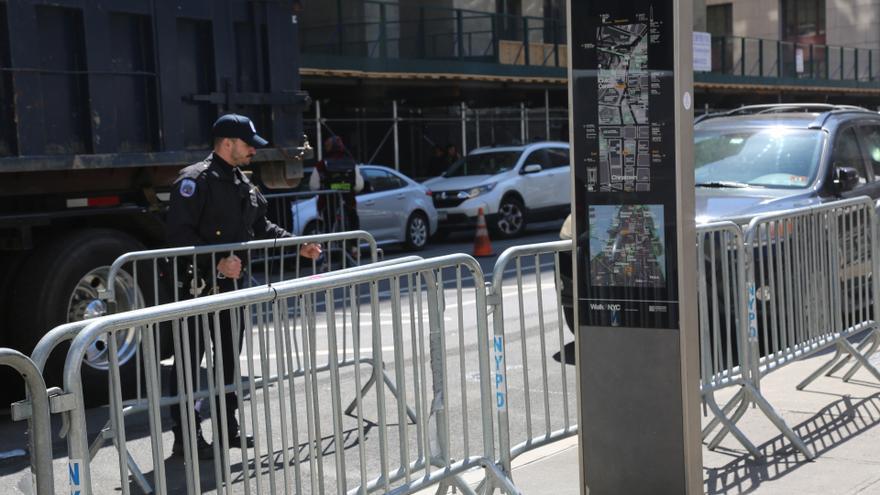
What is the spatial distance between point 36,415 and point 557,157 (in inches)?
769

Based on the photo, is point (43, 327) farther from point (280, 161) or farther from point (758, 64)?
point (758, 64)

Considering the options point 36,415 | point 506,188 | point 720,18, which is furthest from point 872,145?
point 720,18

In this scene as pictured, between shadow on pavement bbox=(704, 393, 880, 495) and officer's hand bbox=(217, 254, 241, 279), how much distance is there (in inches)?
108

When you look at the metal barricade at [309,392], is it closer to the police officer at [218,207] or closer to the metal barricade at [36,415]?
the metal barricade at [36,415]

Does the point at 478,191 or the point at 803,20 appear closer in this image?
the point at 478,191

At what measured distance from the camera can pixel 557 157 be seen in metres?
22.4

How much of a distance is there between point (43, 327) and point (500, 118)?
2189 centimetres

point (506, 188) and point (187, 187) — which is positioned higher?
point (187, 187)

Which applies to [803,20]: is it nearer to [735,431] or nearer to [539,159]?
[539,159]

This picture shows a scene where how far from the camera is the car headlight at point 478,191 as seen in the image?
20.6 metres

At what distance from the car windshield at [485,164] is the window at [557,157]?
0.77 meters

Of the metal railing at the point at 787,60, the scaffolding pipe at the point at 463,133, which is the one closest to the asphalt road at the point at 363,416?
the scaffolding pipe at the point at 463,133

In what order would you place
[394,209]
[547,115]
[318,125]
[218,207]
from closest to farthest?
[218,207] → [394,209] → [318,125] → [547,115]

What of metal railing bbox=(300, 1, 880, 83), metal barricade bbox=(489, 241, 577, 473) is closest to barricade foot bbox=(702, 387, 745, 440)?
metal barricade bbox=(489, 241, 577, 473)
